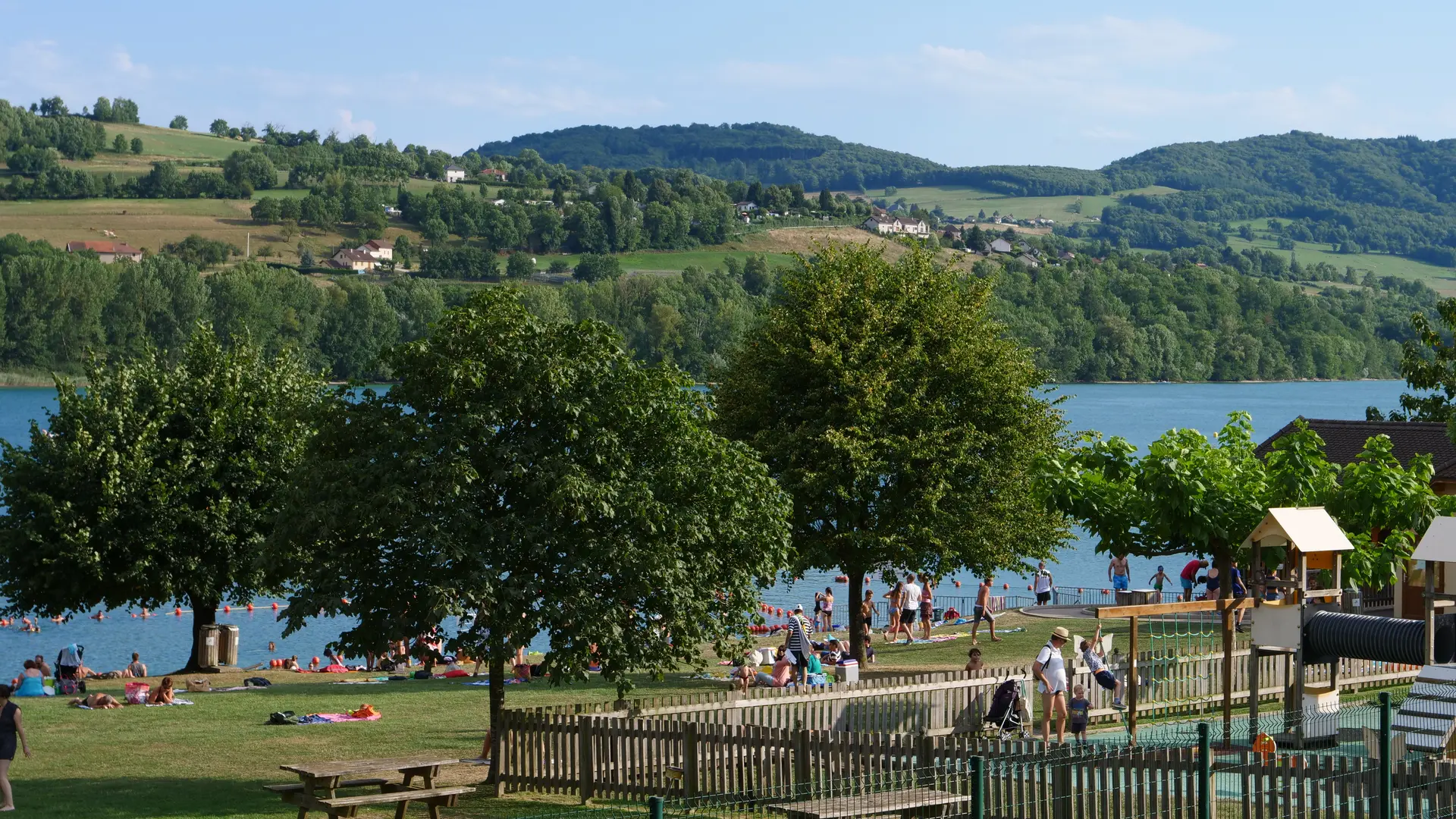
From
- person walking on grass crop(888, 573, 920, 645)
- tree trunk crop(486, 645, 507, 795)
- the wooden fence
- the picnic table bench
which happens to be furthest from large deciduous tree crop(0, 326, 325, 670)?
the picnic table bench

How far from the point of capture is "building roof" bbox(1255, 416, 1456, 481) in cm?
3644

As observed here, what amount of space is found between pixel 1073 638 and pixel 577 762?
1818cm

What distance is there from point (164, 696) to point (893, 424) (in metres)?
14.1

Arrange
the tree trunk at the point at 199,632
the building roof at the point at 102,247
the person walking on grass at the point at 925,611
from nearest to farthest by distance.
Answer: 1. the tree trunk at the point at 199,632
2. the person walking on grass at the point at 925,611
3. the building roof at the point at 102,247

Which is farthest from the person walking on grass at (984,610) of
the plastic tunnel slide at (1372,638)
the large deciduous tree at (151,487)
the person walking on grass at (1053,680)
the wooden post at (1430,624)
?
the wooden post at (1430,624)

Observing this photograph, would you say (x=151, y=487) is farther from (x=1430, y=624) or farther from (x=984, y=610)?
(x=1430, y=624)

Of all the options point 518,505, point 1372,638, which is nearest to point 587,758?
point 518,505

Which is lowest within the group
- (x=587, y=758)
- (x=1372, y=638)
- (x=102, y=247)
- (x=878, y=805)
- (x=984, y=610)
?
(x=984, y=610)

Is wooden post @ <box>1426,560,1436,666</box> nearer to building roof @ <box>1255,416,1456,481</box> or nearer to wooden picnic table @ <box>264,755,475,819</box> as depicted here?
wooden picnic table @ <box>264,755,475,819</box>

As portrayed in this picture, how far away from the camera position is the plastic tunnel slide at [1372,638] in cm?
1958

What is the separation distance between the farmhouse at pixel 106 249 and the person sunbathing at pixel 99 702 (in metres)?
171

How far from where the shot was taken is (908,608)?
39.8 meters

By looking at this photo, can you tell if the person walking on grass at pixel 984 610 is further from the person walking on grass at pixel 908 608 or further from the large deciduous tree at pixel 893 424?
the large deciduous tree at pixel 893 424

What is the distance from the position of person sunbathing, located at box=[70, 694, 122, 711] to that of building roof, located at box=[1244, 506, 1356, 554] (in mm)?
18343
